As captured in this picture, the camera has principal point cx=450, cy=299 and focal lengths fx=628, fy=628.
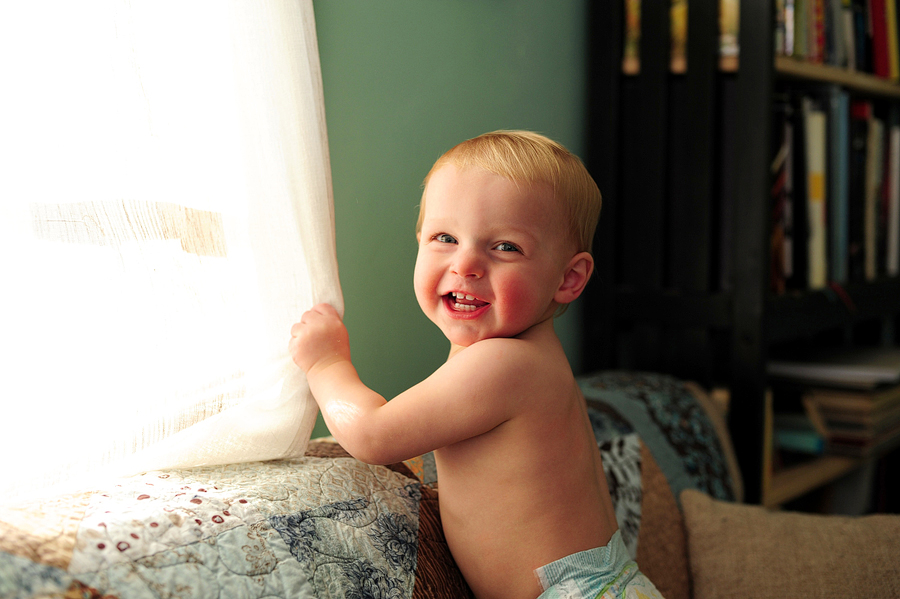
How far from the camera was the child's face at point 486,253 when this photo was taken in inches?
26.0

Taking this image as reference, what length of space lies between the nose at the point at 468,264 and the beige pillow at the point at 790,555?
61 centimetres

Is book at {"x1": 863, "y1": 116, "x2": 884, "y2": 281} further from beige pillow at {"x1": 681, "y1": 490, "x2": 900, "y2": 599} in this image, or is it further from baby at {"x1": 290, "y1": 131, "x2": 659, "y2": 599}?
baby at {"x1": 290, "y1": 131, "x2": 659, "y2": 599}

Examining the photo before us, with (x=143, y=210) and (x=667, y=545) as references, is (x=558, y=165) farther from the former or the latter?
(x=667, y=545)

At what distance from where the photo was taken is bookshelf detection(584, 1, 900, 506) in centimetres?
131

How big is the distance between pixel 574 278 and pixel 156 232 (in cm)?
45

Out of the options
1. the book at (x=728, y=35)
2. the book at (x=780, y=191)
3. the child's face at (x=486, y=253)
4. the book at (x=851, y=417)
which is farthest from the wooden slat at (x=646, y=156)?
the child's face at (x=486, y=253)

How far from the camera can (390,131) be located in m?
0.90

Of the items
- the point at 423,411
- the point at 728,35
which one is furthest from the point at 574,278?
the point at 728,35

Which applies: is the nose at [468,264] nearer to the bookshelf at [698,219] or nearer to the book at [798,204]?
the bookshelf at [698,219]

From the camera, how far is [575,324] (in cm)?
156

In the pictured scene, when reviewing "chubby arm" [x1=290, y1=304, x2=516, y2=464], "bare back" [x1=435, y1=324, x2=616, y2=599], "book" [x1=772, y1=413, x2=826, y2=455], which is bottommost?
"book" [x1=772, y1=413, x2=826, y2=455]

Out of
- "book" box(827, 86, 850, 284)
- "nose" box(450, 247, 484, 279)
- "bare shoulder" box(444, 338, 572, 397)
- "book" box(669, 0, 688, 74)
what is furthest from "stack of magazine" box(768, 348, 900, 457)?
"nose" box(450, 247, 484, 279)

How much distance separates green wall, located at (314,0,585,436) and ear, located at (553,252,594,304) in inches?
7.8

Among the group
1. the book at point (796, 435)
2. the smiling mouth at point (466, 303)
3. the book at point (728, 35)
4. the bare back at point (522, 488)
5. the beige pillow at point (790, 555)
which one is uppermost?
the book at point (728, 35)
